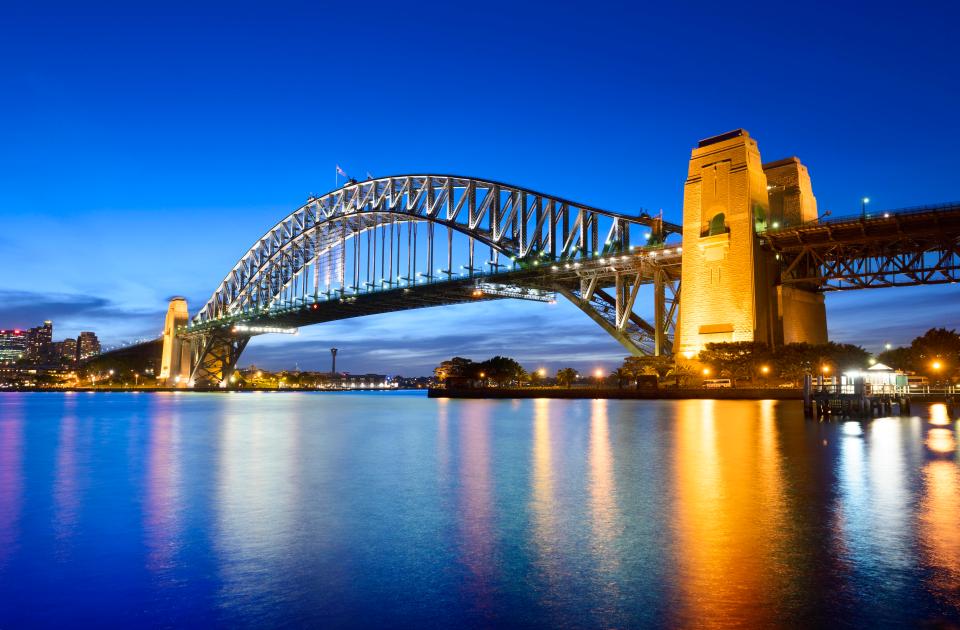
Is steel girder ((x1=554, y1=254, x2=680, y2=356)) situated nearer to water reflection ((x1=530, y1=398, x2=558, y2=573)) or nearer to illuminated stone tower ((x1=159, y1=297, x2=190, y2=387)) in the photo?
water reflection ((x1=530, y1=398, x2=558, y2=573))

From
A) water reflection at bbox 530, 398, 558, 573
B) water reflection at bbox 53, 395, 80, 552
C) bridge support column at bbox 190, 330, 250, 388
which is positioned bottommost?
water reflection at bbox 53, 395, 80, 552

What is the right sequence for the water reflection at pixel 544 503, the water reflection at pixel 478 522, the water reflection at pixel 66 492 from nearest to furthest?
the water reflection at pixel 478 522
the water reflection at pixel 544 503
the water reflection at pixel 66 492

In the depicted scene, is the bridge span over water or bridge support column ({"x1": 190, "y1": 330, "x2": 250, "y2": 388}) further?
bridge support column ({"x1": 190, "y1": 330, "x2": 250, "y2": 388})

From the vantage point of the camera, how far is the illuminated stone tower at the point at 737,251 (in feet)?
150

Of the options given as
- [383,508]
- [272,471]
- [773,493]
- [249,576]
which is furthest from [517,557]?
[272,471]

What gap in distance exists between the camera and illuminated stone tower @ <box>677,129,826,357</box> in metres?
45.8

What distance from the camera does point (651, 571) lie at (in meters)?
6.96

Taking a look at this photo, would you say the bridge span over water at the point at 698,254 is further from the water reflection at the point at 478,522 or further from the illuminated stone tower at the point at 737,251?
the water reflection at the point at 478,522

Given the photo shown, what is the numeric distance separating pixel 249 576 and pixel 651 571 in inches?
149

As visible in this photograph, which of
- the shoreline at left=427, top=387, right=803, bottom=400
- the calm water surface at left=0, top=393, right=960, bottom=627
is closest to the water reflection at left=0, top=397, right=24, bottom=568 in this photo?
the calm water surface at left=0, top=393, right=960, bottom=627

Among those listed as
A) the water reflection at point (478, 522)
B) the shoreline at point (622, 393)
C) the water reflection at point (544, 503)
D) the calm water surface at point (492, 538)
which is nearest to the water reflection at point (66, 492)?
the calm water surface at point (492, 538)

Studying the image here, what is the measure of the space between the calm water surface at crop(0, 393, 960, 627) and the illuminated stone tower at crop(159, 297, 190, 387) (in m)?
100

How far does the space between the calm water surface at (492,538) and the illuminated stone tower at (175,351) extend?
10024 centimetres

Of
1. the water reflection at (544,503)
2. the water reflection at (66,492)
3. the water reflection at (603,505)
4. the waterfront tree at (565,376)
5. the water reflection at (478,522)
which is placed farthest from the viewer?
the waterfront tree at (565,376)
